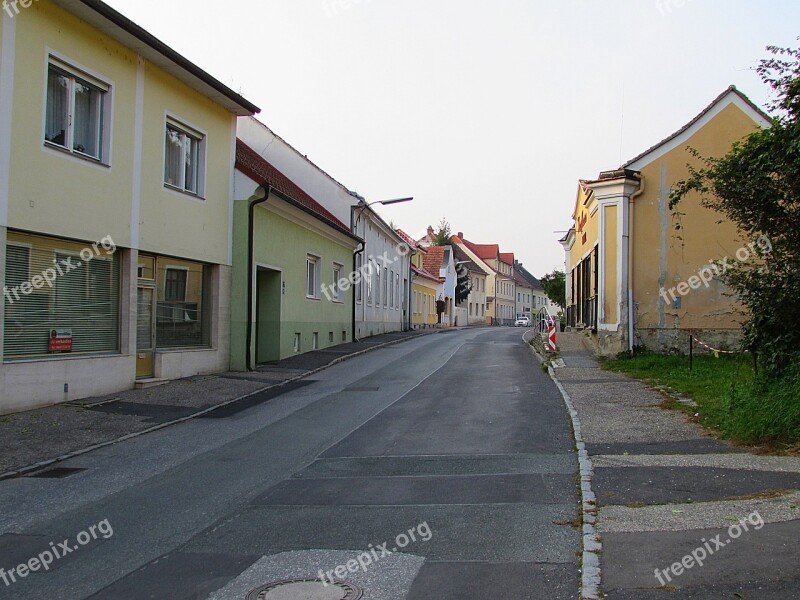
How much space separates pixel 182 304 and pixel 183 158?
3.37 m

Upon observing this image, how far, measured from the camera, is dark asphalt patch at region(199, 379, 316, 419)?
12859 millimetres

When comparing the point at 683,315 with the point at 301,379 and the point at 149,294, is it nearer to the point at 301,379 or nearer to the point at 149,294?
the point at 301,379

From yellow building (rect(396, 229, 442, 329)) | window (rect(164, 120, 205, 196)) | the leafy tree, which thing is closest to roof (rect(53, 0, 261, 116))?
window (rect(164, 120, 205, 196))

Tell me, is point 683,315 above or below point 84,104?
below

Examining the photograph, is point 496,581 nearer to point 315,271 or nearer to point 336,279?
point 315,271

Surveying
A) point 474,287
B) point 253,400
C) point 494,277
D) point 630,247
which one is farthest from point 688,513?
point 494,277

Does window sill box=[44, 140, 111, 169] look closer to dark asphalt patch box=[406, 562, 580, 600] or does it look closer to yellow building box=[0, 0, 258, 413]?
yellow building box=[0, 0, 258, 413]

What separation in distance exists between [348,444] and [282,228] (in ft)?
40.7

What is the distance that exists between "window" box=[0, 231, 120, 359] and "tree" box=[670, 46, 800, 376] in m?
10.6

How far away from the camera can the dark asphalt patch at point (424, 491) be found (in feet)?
23.5

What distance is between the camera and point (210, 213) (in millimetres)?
17828

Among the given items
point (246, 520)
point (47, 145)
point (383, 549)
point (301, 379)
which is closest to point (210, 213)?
point (301, 379)

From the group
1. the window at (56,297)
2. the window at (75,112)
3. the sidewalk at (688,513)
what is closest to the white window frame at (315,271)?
the window at (56,297)

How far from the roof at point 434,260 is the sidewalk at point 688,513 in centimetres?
5572
